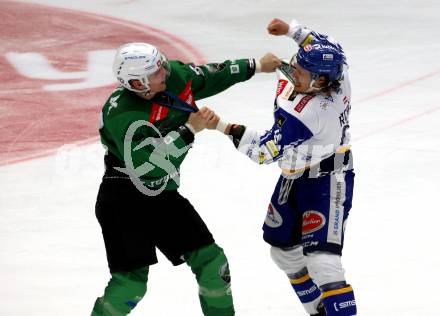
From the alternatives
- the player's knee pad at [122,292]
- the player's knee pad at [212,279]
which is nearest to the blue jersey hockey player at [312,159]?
the player's knee pad at [212,279]

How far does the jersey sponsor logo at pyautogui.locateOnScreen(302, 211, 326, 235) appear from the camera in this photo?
5.73 meters

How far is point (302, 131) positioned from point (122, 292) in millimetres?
1327

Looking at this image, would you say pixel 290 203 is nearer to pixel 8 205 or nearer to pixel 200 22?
pixel 8 205

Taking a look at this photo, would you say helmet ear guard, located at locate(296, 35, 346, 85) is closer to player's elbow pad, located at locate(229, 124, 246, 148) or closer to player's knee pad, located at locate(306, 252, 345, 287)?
player's elbow pad, located at locate(229, 124, 246, 148)

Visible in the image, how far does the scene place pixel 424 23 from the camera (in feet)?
41.3

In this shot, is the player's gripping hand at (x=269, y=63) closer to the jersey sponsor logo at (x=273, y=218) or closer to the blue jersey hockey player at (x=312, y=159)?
the blue jersey hockey player at (x=312, y=159)

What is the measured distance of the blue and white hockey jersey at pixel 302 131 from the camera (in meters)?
5.48

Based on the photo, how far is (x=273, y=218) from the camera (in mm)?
5977

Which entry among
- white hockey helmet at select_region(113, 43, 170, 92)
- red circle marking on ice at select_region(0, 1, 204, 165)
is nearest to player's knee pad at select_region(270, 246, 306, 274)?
white hockey helmet at select_region(113, 43, 170, 92)

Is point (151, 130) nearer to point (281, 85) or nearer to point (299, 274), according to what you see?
point (281, 85)

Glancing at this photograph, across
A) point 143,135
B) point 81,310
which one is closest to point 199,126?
point 143,135

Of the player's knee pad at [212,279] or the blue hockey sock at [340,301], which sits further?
the player's knee pad at [212,279]

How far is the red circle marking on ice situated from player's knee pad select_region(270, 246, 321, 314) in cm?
359

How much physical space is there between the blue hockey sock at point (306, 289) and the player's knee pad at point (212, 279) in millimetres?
471
